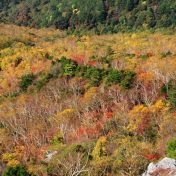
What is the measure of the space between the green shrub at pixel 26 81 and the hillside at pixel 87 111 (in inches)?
8.9

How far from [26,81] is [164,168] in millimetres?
68690

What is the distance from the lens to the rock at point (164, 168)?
50.1 meters

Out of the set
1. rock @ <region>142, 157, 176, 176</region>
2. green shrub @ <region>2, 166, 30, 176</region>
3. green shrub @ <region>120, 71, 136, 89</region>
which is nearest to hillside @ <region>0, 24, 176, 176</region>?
green shrub @ <region>2, 166, 30, 176</region>

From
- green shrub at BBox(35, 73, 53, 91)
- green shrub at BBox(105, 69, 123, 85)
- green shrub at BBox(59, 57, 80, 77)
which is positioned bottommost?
green shrub at BBox(35, 73, 53, 91)

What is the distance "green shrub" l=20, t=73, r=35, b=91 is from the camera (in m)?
114

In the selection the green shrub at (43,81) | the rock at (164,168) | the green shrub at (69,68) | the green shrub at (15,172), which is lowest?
the green shrub at (43,81)

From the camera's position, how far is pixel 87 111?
8856 centimetres

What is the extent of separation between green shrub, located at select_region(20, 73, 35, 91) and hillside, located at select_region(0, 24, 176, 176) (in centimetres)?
23

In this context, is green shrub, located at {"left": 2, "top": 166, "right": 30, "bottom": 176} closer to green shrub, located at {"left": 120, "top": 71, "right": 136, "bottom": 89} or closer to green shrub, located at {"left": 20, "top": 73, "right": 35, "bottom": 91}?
green shrub, located at {"left": 120, "top": 71, "right": 136, "bottom": 89}

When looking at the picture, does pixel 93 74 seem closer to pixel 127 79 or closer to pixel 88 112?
Answer: pixel 127 79

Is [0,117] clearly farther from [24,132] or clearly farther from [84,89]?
[84,89]

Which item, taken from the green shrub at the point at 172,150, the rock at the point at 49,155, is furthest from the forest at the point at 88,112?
the green shrub at the point at 172,150

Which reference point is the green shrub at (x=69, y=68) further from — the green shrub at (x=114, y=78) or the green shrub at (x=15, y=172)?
the green shrub at (x=15, y=172)

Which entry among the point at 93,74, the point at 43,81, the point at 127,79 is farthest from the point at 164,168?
the point at 43,81
